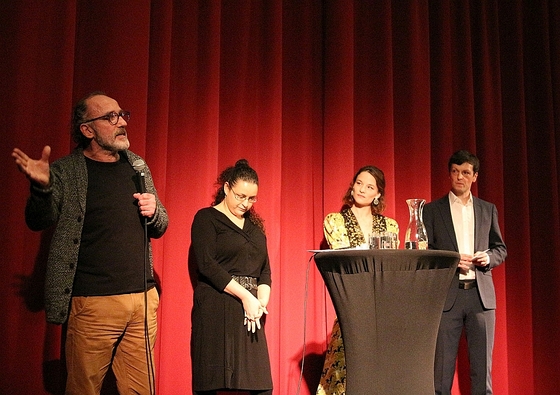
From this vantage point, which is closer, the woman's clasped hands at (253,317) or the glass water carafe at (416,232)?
the glass water carafe at (416,232)

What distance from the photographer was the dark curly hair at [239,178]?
3.17 metres

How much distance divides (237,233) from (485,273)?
1.55 m

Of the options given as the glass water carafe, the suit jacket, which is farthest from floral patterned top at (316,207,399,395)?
the glass water carafe

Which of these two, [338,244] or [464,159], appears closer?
[338,244]

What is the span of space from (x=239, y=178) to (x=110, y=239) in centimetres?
90

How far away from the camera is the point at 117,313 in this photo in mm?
2379

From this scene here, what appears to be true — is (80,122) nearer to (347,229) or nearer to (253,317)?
A: (253,317)

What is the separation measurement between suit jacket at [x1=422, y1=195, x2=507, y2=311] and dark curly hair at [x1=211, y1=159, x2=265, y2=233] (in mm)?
1110

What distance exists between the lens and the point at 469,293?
354cm

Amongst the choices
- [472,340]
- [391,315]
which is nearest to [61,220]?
[391,315]

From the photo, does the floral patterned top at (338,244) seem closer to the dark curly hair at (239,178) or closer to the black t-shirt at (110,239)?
the dark curly hair at (239,178)

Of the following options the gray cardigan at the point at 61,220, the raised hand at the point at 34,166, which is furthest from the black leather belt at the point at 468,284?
the raised hand at the point at 34,166

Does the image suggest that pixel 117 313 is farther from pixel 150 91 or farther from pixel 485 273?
pixel 485 273

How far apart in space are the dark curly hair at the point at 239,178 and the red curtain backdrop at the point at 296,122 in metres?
0.16
